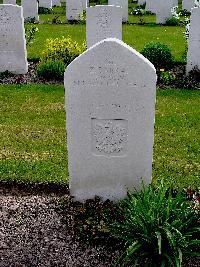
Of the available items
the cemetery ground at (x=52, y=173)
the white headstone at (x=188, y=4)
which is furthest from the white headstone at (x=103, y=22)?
the white headstone at (x=188, y=4)

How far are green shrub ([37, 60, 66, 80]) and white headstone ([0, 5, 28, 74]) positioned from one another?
68cm

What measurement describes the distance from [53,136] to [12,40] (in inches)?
163

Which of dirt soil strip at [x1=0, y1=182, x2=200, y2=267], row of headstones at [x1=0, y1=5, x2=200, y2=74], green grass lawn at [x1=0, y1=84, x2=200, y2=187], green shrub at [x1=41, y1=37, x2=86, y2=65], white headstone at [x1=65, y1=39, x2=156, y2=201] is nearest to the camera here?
dirt soil strip at [x1=0, y1=182, x2=200, y2=267]

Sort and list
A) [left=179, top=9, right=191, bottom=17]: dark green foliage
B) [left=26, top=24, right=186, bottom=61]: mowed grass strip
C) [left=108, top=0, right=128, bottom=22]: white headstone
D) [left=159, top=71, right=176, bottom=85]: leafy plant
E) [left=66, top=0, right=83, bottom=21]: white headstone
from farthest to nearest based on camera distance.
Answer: [left=179, top=9, right=191, bottom=17]: dark green foliage
[left=108, top=0, right=128, bottom=22]: white headstone
[left=66, top=0, right=83, bottom=21]: white headstone
[left=26, top=24, right=186, bottom=61]: mowed grass strip
[left=159, top=71, right=176, bottom=85]: leafy plant

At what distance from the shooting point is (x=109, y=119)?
4.70 metres

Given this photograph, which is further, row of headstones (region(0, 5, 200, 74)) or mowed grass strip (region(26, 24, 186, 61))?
mowed grass strip (region(26, 24, 186, 61))

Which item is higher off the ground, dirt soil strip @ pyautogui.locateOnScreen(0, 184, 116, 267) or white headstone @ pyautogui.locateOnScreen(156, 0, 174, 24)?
white headstone @ pyautogui.locateOnScreen(156, 0, 174, 24)

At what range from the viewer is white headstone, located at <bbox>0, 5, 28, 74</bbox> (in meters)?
10.4

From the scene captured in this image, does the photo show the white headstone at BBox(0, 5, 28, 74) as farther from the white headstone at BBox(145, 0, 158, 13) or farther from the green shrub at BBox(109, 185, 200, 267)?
the white headstone at BBox(145, 0, 158, 13)

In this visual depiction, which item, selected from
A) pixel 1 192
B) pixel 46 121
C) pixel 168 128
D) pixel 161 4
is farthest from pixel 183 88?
pixel 161 4

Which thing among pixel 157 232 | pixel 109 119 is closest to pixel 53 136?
pixel 109 119

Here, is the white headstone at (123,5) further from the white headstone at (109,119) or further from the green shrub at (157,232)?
the green shrub at (157,232)

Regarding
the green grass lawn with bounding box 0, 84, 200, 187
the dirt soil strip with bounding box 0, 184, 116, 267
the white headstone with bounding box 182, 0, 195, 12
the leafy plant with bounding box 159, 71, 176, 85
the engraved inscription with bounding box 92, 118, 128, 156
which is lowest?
the dirt soil strip with bounding box 0, 184, 116, 267

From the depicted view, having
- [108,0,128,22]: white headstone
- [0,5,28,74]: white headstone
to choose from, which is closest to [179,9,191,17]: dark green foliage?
[108,0,128,22]: white headstone
